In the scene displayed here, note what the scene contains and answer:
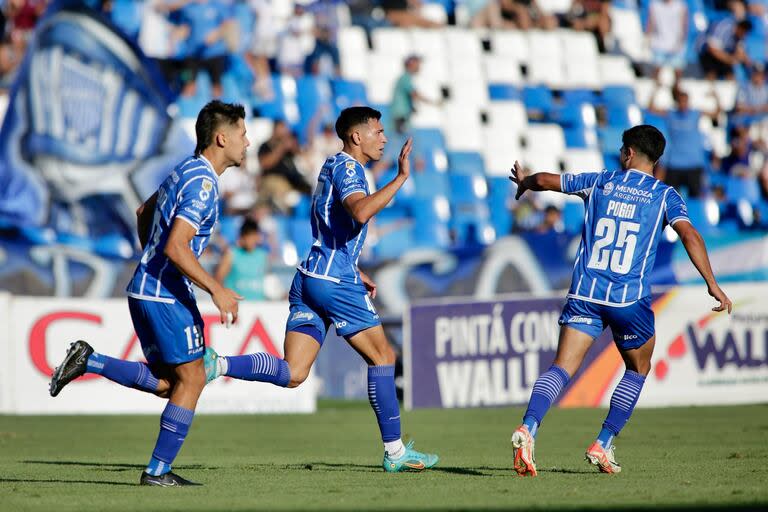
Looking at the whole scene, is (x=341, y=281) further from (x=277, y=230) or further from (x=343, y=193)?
(x=277, y=230)

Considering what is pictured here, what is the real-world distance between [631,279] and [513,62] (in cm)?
1606

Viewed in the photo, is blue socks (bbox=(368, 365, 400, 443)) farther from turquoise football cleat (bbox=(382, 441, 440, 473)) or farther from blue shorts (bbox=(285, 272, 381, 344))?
blue shorts (bbox=(285, 272, 381, 344))

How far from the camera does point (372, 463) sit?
871 centimetres

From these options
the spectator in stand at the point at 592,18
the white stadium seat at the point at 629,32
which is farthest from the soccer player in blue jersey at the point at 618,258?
the white stadium seat at the point at 629,32

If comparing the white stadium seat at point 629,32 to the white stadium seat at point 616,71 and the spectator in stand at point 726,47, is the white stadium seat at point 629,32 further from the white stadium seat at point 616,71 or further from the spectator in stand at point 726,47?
the spectator in stand at point 726,47

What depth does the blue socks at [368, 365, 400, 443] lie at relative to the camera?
797 cm

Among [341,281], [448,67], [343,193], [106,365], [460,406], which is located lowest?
[460,406]

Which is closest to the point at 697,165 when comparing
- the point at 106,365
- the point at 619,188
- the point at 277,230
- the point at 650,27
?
the point at 650,27

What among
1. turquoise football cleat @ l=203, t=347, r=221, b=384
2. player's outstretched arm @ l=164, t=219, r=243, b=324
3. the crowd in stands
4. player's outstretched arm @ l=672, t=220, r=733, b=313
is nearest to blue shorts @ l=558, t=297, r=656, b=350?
player's outstretched arm @ l=672, t=220, r=733, b=313

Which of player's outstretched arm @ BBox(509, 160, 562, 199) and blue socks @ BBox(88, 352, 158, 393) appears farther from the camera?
player's outstretched arm @ BBox(509, 160, 562, 199)

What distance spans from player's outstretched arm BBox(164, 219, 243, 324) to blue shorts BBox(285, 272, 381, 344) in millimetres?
→ 1337

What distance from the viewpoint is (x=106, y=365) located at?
7512 millimetres

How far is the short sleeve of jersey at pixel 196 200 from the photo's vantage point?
6.66 meters

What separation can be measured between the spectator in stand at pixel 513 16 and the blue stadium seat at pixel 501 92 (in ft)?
4.30
